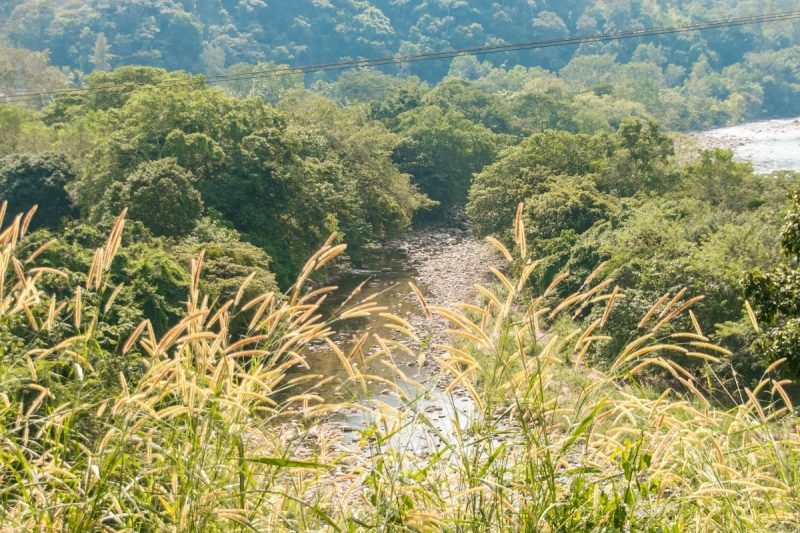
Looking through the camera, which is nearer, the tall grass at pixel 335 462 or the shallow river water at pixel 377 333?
the tall grass at pixel 335 462

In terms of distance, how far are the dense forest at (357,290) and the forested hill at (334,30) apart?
0.50 metres

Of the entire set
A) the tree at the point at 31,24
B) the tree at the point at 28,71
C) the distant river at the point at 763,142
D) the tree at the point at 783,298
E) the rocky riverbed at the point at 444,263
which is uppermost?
the tree at the point at 31,24

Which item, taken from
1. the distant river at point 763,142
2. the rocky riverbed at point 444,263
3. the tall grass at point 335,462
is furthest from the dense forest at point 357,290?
the distant river at point 763,142

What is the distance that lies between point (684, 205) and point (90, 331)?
21.7 m

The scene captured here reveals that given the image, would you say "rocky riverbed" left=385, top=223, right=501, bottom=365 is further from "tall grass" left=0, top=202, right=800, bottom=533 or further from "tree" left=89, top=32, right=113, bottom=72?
"tree" left=89, top=32, right=113, bottom=72

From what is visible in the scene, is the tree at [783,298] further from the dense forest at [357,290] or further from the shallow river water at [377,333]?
the shallow river water at [377,333]

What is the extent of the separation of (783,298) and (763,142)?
55.4m

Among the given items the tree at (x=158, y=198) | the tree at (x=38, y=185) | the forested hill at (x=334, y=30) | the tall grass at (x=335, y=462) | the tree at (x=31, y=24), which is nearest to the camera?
the tall grass at (x=335, y=462)

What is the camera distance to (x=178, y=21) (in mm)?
76625

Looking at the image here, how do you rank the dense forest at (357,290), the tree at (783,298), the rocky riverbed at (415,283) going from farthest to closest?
the rocky riverbed at (415,283)
the tree at (783,298)
the dense forest at (357,290)

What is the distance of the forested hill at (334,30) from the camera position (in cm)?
7575

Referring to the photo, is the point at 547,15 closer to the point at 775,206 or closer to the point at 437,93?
the point at 437,93

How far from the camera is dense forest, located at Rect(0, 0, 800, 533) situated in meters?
2.41

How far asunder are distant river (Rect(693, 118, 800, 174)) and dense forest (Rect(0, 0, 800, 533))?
3.84m
